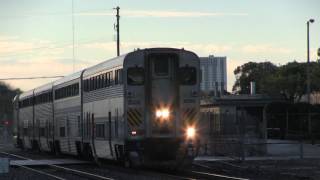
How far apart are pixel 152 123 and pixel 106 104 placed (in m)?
3.13

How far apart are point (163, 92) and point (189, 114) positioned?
1.10m

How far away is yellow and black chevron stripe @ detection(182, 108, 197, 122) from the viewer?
23.2m

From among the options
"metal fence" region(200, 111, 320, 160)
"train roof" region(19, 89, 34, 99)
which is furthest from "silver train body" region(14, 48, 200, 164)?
"train roof" region(19, 89, 34, 99)

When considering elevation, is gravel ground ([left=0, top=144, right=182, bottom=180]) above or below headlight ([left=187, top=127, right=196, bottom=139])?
below

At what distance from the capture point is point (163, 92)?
23312 mm

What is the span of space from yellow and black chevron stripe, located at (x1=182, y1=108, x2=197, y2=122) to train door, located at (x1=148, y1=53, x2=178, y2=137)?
327mm

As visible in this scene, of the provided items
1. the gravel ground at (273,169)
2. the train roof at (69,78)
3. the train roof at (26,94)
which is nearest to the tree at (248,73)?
the train roof at (26,94)

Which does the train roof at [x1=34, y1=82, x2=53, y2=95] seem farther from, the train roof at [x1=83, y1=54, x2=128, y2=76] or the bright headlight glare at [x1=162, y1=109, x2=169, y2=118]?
the bright headlight glare at [x1=162, y1=109, x2=169, y2=118]

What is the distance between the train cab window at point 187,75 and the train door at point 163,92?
0.65ft

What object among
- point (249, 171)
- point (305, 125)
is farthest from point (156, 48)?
point (305, 125)

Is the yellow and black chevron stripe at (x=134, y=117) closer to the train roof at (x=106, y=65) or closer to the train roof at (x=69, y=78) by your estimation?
the train roof at (x=106, y=65)

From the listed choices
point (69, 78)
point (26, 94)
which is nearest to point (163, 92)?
point (69, 78)

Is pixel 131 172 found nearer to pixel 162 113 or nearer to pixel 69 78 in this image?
pixel 162 113

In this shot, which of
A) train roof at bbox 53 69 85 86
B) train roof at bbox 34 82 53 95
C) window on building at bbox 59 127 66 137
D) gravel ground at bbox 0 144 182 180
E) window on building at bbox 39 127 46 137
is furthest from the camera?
window on building at bbox 39 127 46 137
